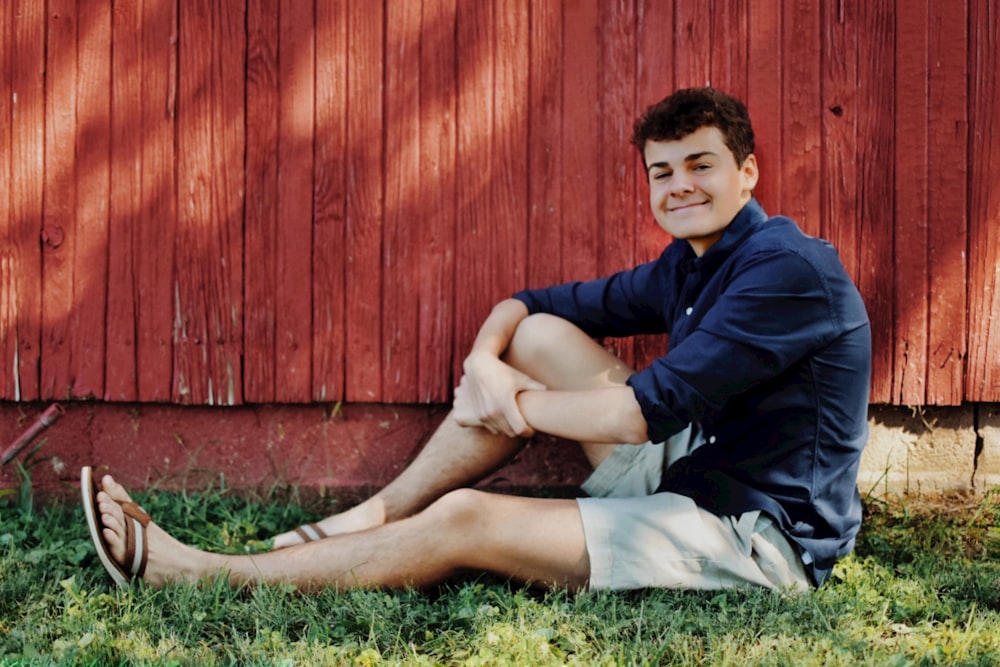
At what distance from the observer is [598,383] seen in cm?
294

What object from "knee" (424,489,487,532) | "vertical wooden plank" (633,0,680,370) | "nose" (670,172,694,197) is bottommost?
"knee" (424,489,487,532)

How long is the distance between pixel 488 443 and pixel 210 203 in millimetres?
1457

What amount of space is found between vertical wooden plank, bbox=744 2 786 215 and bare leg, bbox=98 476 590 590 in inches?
62.8

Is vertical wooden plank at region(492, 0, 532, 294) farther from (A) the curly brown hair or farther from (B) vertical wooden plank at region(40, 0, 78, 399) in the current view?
(B) vertical wooden plank at region(40, 0, 78, 399)

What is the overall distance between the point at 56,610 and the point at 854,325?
2435mm

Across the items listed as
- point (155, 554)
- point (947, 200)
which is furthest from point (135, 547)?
point (947, 200)

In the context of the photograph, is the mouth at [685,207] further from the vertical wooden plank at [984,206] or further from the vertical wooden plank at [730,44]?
the vertical wooden plank at [984,206]

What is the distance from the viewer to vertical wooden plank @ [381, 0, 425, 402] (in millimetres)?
3223

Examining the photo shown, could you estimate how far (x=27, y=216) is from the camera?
Answer: 330 cm

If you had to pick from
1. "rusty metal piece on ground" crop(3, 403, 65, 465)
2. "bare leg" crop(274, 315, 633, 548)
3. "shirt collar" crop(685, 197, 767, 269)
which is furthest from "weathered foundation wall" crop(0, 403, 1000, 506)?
"shirt collar" crop(685, 197, 767, 269)

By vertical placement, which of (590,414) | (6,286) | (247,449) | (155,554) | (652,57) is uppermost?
(652,57)

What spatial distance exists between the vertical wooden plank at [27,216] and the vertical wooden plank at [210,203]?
22.0 inches

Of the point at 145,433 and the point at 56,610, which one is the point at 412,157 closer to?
the point at 145,433

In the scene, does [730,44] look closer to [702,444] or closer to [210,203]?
[702,444]
